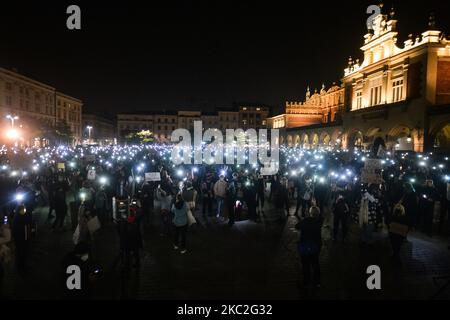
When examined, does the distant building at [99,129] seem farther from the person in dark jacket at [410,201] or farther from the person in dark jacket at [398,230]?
the person in dark jacket at [398,230]

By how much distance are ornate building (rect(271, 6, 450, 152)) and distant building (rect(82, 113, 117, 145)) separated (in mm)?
62957

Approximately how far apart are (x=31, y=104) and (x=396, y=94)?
55.6 meters

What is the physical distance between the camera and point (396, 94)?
3428cm

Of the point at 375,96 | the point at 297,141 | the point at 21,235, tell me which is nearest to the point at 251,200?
the point at 21,235

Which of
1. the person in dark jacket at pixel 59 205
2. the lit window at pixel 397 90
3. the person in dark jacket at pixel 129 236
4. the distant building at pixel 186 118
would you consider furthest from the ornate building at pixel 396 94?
the distant building at pixel 186 118

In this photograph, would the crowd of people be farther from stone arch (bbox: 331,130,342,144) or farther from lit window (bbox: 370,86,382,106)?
stone arch (bbox: 331,130,342,144)

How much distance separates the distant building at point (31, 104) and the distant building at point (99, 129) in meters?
13.7

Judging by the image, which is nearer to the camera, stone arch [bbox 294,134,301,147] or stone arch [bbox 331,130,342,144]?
stone arch [bbox 331,130,342,144]

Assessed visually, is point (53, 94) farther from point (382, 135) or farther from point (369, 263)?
point (369, 263)

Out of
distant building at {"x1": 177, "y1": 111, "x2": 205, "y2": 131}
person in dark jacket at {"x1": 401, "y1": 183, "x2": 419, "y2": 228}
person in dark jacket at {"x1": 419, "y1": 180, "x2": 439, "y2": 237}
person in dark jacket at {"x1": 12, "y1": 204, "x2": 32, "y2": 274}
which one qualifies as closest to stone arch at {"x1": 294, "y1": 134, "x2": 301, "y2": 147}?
person in dark jacket at {"x1": 419, "y1": 180, "x2": 439, "y2": 237}

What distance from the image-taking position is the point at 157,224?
10633mm

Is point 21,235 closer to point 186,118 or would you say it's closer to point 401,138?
point 401,138

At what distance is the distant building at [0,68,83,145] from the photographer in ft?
155

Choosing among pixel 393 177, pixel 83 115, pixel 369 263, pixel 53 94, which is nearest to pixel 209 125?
pixel 83 115
